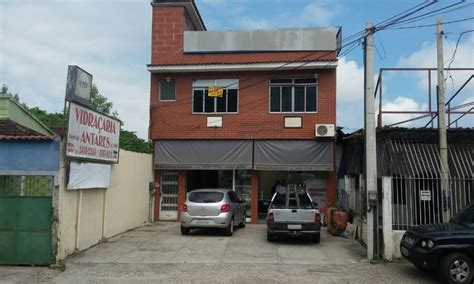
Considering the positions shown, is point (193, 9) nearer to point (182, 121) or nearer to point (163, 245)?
point (182, 121)

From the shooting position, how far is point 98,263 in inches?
444

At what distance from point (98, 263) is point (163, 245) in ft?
9.64

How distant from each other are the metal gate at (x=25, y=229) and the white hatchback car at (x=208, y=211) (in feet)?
17.7

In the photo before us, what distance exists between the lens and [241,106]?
67.0 feet

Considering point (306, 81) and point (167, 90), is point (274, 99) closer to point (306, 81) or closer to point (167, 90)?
point (306, 81)

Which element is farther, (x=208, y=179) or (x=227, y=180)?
(x=208, y=179)

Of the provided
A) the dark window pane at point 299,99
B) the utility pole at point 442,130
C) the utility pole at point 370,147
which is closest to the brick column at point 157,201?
the dark window pane at point 299,99

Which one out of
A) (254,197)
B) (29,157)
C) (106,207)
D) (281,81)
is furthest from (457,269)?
(281,81)

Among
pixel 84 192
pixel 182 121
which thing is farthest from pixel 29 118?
pixel 182 121

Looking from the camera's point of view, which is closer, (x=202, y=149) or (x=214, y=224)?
(x=214, y=224)

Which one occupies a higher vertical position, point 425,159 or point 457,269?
point 425,159

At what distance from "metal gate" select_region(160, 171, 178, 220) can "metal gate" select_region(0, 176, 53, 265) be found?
994cm

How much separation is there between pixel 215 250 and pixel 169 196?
26.9ft

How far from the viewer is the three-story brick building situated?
19984 mm
